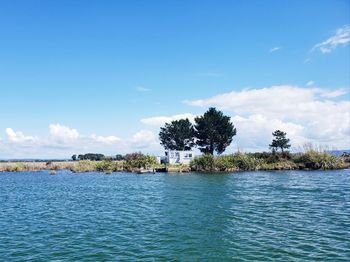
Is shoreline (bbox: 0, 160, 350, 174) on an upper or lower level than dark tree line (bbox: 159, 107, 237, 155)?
lower

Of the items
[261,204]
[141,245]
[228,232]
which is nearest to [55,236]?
[141,245]

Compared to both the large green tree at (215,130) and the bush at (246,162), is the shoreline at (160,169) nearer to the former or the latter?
the bush at (246,162)

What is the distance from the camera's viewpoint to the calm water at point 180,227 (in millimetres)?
20141

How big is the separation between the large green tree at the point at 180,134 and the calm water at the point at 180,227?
73.3 meters

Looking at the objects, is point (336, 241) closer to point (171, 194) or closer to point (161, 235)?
point (161, 235)

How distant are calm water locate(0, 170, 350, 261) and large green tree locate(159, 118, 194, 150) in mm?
73308

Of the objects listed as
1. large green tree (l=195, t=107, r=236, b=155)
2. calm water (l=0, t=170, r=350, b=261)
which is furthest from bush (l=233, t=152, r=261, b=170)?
calm water (l=0, t=170, r=350, b=261)

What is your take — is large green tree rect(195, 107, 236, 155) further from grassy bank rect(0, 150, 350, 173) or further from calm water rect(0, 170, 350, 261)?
calm water rect(0, 170, 350, 261)

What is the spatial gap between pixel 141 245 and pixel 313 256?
9.63 metres

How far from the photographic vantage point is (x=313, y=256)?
752 inches

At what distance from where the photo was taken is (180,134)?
383 feet

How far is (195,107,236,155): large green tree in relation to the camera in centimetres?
10938

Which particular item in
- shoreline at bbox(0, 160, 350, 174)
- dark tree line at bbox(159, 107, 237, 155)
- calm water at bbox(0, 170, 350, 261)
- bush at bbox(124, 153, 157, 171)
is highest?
dark tree line at bbox(159, 107, 237, 155)

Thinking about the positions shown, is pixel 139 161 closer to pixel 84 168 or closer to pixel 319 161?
pixel 84 168
